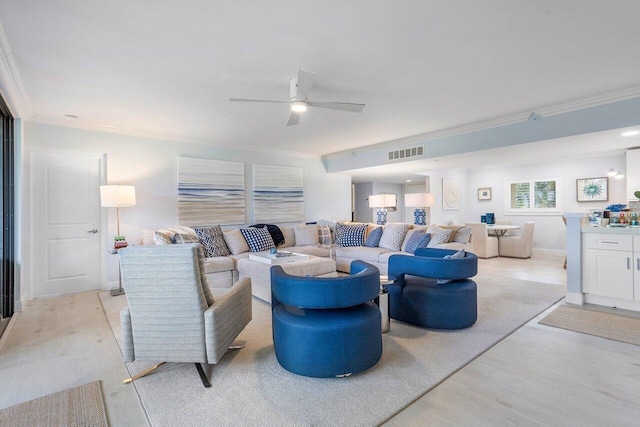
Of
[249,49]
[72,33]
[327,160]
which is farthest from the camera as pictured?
[327,160]

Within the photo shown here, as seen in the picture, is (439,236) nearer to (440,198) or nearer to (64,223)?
(440,198)

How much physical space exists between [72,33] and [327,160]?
17.7 feet

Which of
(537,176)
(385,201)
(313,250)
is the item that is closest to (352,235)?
(313,250)

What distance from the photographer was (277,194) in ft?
21.0

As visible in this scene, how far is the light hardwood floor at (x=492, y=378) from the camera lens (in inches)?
Result: 70.6

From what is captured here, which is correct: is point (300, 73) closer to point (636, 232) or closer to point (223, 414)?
point (223, 414)

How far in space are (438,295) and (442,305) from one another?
96 mm

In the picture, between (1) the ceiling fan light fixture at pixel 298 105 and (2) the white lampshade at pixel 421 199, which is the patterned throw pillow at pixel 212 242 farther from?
(2) the white lampshade at pixel 421 199

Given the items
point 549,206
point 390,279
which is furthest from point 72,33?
point 549,206

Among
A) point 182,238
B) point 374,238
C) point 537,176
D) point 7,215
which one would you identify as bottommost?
point 374,238

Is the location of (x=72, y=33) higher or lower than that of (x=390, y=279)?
higher

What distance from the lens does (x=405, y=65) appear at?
287cm

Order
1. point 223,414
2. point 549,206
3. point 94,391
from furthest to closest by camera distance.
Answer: point 549,206, point 94,391, point 223,414

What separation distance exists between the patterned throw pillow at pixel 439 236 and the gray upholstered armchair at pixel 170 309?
11.2ft
